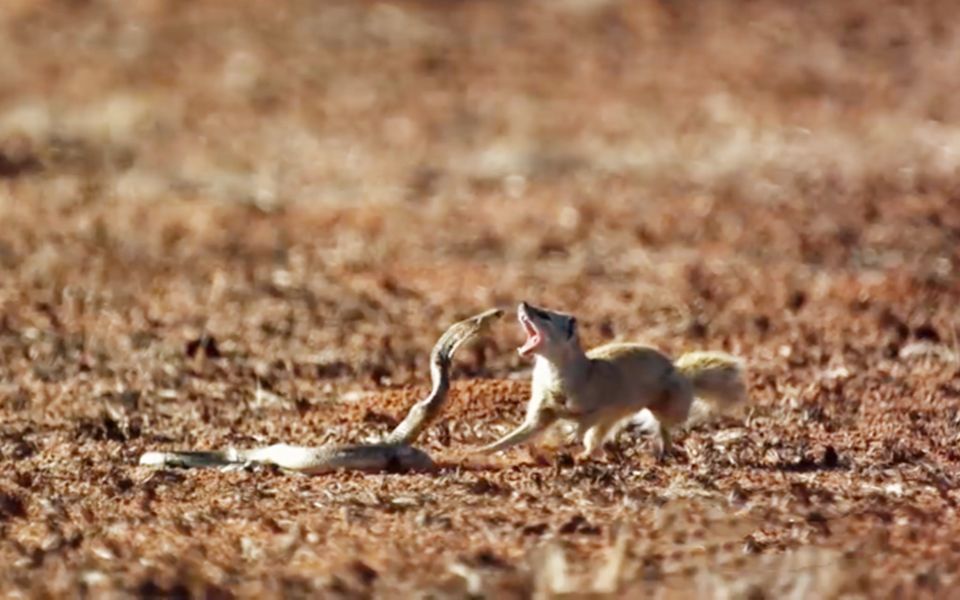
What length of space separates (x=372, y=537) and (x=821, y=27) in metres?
18.8

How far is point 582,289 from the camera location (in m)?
13.1

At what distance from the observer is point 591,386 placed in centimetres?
794

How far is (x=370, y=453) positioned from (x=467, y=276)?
19.5 ft

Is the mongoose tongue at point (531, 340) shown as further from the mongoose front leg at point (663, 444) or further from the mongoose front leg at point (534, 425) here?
the mongoose front leg at point (663, 444)

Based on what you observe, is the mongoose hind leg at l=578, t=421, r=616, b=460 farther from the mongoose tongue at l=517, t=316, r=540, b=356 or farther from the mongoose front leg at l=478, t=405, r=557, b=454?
the mongoose tongue at l=517, t=316, r=540, b=356

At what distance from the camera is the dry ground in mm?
6559

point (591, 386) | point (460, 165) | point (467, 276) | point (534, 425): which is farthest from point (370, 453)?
point (460, 165)

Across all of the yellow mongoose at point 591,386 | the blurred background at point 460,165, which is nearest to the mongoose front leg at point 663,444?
the yellow mongoose at point 591,386

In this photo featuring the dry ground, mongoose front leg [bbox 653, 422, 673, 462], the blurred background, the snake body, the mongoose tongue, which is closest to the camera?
the dry ground

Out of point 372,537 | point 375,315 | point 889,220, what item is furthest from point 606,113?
point 372,537

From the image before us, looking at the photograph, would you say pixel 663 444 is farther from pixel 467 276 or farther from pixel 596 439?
pixel 467 276

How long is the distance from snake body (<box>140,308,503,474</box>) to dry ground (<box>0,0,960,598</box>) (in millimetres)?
134

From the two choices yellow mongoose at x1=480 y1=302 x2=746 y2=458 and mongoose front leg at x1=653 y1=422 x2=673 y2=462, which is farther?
mongoose front leg at x1=653 y1=422 x2=673 y2=462

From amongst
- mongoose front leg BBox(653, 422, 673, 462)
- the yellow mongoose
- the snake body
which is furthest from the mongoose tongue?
mongoose front leg BBox(653, 422, 673, 462)
